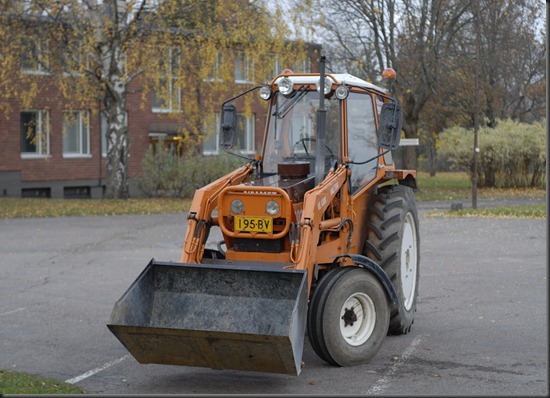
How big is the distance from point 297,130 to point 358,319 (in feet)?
7.50

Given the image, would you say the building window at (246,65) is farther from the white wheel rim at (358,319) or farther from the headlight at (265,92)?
the white wheel rim at (358,319)

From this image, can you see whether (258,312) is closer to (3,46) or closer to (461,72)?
(3,46)

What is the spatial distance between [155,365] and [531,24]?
3868 centimetres

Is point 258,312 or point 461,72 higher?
point 461,72

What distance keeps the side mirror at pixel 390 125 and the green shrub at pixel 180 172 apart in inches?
1016

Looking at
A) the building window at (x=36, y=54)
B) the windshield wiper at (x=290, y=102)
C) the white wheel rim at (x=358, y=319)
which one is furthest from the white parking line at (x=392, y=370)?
the building window at (x=36, y=54)

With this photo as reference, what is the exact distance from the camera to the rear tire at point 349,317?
8375 mm

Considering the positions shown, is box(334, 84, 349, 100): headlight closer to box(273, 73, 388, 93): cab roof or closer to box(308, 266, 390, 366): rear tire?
box(273, 73, 388, 93): cab roof

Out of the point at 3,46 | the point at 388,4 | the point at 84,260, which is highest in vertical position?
the point at 388,4

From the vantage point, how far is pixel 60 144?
4338cm

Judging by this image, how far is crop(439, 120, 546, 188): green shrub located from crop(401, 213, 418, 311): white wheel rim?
3199 centimetres

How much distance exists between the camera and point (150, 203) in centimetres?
3222

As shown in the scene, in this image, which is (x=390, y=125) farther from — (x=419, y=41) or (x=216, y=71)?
(x=419, y=41)

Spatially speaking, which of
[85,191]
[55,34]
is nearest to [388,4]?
[55,34]
